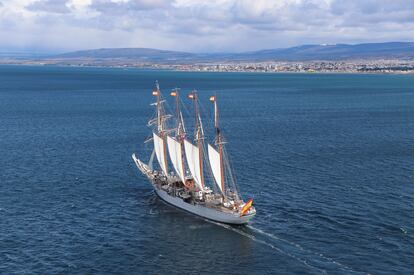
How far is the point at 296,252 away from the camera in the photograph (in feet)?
224

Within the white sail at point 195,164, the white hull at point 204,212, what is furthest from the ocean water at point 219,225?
the white sail at point 195,164

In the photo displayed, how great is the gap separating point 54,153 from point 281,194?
57471mm

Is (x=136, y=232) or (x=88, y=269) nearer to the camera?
(x=88, y=269)

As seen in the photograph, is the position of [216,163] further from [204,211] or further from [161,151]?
[161,151]

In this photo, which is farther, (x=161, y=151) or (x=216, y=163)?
(x=161, y=151)

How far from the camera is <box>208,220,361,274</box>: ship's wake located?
209 feet

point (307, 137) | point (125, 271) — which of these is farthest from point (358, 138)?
point (125, 271)

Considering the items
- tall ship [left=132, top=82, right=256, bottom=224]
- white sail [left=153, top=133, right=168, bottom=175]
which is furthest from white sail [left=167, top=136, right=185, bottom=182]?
white sail [left=153, top=133, right=168, bottom=175]

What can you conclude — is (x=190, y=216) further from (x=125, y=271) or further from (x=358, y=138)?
(x=358, y=138)

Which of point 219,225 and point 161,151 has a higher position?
point 161,151

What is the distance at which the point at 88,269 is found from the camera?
64.8 meters

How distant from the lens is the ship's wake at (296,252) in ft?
209

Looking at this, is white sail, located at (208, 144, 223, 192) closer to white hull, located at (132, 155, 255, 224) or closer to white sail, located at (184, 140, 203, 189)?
white sail, located at (184, 140, 203, 189)

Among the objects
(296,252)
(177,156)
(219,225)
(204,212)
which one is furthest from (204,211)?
(296,252)
